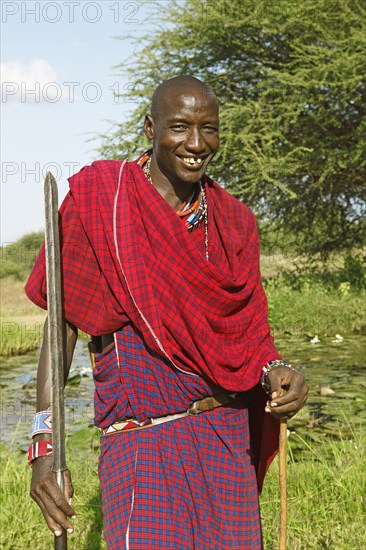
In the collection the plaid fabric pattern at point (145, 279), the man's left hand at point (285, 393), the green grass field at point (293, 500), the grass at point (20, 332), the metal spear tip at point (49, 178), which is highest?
the metal spear tip at point (49, 178)

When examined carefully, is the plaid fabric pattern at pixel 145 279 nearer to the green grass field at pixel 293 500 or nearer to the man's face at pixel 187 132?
the man's face at pixel 187 132

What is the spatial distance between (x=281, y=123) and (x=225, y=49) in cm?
166

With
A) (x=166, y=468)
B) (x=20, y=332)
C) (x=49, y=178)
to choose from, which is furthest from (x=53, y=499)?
(x=20, y=332)

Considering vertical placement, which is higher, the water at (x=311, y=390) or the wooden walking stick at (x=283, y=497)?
the wooden walking stick at (x=283, y=497)

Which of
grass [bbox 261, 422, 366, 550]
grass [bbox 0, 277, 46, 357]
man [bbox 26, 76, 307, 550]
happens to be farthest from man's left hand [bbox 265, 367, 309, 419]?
grass [bbox 0, 277, 46, 357]

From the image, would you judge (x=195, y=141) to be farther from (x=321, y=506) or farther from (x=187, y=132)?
(x=321, y=506)

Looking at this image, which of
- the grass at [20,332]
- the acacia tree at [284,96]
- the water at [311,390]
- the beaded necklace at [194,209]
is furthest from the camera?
the acacia tree at [284,96]

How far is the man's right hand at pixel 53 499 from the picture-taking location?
2096mm

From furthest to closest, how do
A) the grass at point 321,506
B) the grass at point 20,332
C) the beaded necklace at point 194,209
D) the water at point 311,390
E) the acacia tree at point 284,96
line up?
the acacia tree at point 284,96 → the grass at point 20,332 → the water at point 311,390 → the grass at point 321,506 → the beaded necklace at point 194,209

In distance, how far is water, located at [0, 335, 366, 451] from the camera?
5898 mm

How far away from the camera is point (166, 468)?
220 centimetres

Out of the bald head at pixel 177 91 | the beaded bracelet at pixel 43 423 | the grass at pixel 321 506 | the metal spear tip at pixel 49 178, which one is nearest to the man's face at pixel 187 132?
the bald head at pixel 177 91

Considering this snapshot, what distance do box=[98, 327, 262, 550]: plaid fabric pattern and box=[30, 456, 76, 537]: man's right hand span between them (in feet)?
0.43

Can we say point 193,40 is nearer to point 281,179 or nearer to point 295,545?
point 281,179
